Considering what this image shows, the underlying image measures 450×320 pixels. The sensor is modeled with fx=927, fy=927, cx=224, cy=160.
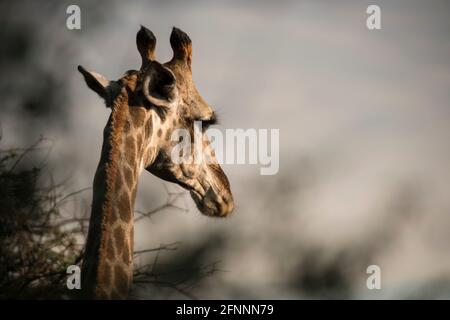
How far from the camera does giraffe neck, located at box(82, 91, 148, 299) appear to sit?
187 inches

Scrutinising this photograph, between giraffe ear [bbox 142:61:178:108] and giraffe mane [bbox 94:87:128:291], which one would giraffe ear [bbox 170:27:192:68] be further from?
giraffe mane [bbox 94:87:128:291]

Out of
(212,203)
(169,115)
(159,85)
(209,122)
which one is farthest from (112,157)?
(212,203)

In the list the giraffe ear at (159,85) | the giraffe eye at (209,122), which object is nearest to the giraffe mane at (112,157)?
the giraffe ear at (159,85)

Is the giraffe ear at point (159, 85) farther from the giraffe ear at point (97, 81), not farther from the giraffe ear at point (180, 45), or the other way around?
the giraffe ear at point (180, 45)

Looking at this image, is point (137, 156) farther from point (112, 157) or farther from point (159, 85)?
point (159, 85)

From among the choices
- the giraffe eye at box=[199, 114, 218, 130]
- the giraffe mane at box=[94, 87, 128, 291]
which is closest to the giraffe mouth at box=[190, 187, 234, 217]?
the giraffe eye at box=[199, 114, 218, 130]

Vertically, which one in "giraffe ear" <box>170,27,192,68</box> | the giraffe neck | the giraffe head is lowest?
Answer: the giraffe neck

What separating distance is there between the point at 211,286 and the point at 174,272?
2437mm

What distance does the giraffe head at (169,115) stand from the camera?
5409mm

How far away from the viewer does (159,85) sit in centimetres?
552

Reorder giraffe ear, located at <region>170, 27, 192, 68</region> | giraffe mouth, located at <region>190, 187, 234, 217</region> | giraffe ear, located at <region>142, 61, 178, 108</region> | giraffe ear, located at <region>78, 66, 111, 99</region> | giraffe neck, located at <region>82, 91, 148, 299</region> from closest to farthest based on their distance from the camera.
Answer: giraffe neck, located at <region>82, 91, 148, 299</region>
giraffe ear, located at <region>142, 61, 178, 108</region>
giraffe ear, located at <region>78, 66, 111, 99</region>
giraffe ear, located at <region>170, 27, 192, 68</region>
giraffe mouth, located at <region>190, 187, 234, 217</region>

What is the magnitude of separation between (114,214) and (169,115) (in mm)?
1063

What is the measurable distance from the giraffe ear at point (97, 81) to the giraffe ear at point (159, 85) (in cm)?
29

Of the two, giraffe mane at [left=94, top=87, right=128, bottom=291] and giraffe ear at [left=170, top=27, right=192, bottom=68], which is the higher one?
giraffe ear at [left=170, top=27, right=192, bottom=68]
